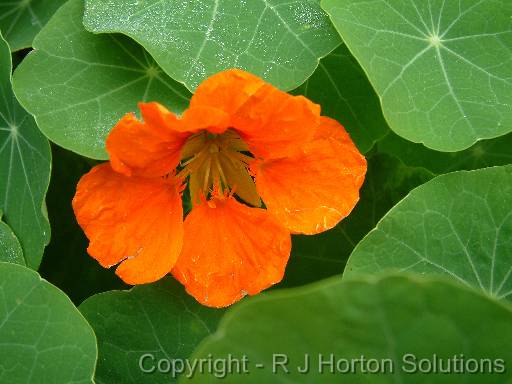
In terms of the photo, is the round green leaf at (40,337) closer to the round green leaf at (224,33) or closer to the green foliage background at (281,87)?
the green foliage background at (281,87)

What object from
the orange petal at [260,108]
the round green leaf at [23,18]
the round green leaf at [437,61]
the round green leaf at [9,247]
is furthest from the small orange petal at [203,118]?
the round green leaf at [23,18]

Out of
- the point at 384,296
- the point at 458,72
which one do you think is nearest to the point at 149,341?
the point at 384,296

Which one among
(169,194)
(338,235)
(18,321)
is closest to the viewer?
(18,321)

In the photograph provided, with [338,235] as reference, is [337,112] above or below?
above

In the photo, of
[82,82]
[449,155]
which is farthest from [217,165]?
[449,155]

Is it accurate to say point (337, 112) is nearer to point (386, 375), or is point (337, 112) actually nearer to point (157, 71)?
point (157, 71)

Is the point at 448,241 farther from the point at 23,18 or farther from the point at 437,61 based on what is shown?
the point at 23,18

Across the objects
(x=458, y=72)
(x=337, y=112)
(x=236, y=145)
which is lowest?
(x=236, y=145)

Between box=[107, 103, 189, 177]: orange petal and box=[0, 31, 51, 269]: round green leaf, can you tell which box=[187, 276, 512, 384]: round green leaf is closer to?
box=[107, 103, 189, 177]: orange petal
